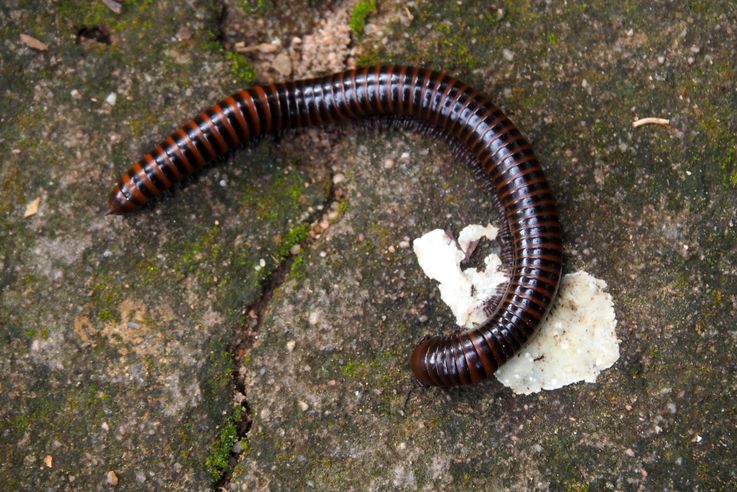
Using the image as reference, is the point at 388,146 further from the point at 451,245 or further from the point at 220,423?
the point at 220,423

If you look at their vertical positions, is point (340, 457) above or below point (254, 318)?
below

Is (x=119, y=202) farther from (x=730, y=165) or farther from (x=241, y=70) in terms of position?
(x=730, y=165)

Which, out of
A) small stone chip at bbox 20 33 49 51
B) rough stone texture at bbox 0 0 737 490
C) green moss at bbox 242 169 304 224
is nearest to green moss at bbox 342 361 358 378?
rough stone texture at bbox 0 0 737 490

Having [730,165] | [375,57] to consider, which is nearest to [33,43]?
[375,57]

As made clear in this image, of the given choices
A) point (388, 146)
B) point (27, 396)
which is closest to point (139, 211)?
point (27, 396)

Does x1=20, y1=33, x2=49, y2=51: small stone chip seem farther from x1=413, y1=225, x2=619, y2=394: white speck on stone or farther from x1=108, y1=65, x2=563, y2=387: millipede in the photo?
x1=413, y1=225, x2=619, y2=394: white speck on stone

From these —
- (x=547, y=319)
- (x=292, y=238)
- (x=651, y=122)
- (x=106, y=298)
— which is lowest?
(x=106, y=298)
